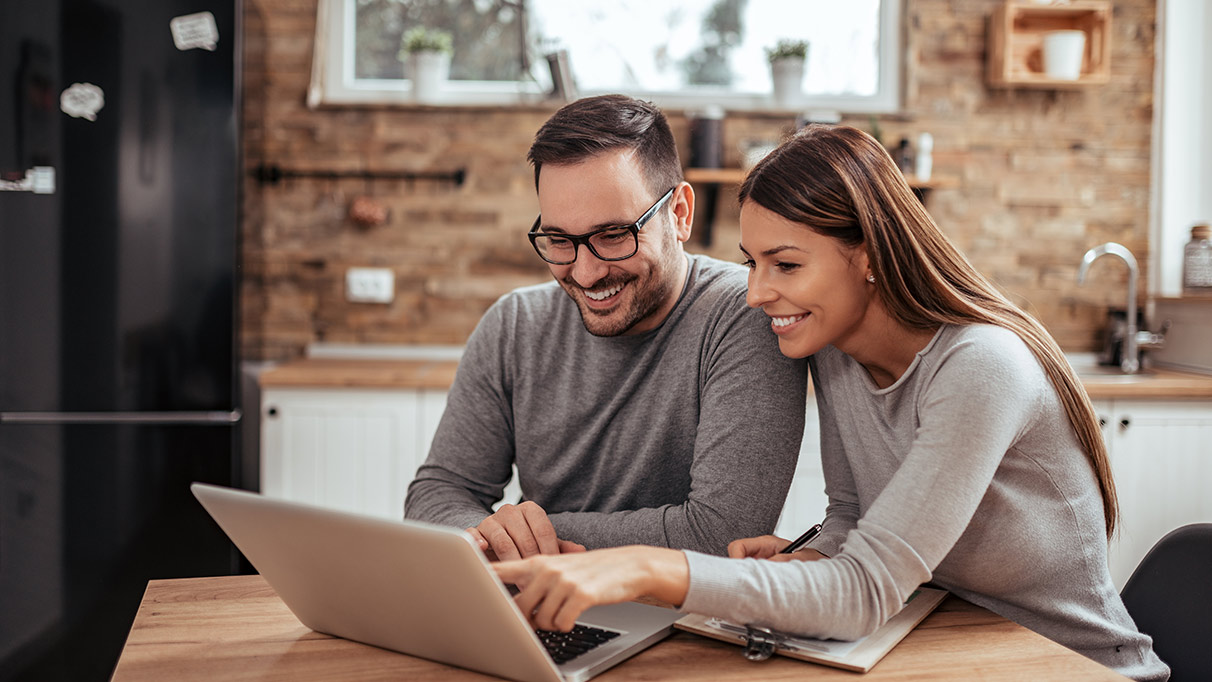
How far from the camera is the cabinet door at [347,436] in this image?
262cm

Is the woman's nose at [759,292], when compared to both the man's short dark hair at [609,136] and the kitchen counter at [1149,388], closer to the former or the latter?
the man's short dark hair at [609,136]

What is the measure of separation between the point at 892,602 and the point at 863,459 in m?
0.33

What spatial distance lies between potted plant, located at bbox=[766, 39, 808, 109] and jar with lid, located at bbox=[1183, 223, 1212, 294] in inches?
51.0

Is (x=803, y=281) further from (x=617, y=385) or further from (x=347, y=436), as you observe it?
(x=347, y=436)

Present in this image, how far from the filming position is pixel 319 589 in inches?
35.6

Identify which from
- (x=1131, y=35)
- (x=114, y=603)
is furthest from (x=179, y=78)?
(x=1131, y=35)

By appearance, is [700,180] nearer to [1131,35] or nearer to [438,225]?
[438,225]

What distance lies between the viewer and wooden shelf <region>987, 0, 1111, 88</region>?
3.04m

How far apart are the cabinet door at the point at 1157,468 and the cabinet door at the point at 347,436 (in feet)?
6.20

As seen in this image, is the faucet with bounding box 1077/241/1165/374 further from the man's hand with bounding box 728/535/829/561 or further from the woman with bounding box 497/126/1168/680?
the man's hand with bounding box 728/535/829/561

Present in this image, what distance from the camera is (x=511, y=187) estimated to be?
Answer: 3.12 m

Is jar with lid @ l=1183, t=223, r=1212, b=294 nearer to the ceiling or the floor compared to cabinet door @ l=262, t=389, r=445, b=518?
nearer to the ceiling

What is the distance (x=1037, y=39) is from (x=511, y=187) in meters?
1.79

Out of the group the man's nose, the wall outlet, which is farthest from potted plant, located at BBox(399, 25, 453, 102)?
the man's nose
